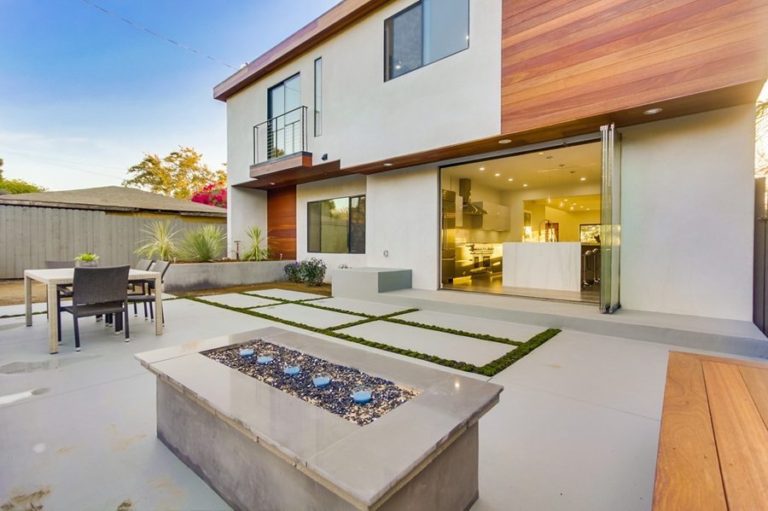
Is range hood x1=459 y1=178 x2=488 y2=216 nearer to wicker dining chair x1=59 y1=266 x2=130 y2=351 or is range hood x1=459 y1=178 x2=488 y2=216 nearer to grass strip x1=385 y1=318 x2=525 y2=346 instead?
grass strip x1=385 y1=318 x2=525 y2=346

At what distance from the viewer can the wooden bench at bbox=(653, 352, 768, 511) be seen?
0.91 metres

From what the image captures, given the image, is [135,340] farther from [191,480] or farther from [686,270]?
[686,270]

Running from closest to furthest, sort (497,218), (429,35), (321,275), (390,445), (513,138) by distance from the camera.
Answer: (390,445)
(513,138)
(429,35)
(321,275)
(497,218)

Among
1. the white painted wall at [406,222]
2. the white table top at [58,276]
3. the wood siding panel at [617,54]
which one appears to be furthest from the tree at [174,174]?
the wood siding panel at [617,54]

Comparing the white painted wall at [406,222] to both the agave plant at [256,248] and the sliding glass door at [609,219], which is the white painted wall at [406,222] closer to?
the sliding glass door at [609,219]

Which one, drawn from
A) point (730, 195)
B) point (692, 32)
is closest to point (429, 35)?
point (692, 32)

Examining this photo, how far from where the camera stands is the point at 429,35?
21.1 ft

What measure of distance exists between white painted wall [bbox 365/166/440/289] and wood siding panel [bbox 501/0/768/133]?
8.00 ft

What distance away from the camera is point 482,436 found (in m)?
2.12

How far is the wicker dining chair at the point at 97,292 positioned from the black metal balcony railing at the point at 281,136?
219 inches

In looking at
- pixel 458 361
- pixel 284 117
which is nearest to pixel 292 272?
pixel 284 117

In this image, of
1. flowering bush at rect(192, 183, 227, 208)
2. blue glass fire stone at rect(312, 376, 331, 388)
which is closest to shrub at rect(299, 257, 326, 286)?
blue glass fire stone at rect(312, 376, 331, 388)

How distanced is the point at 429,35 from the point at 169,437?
275 inches

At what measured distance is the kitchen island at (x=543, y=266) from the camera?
690cm
